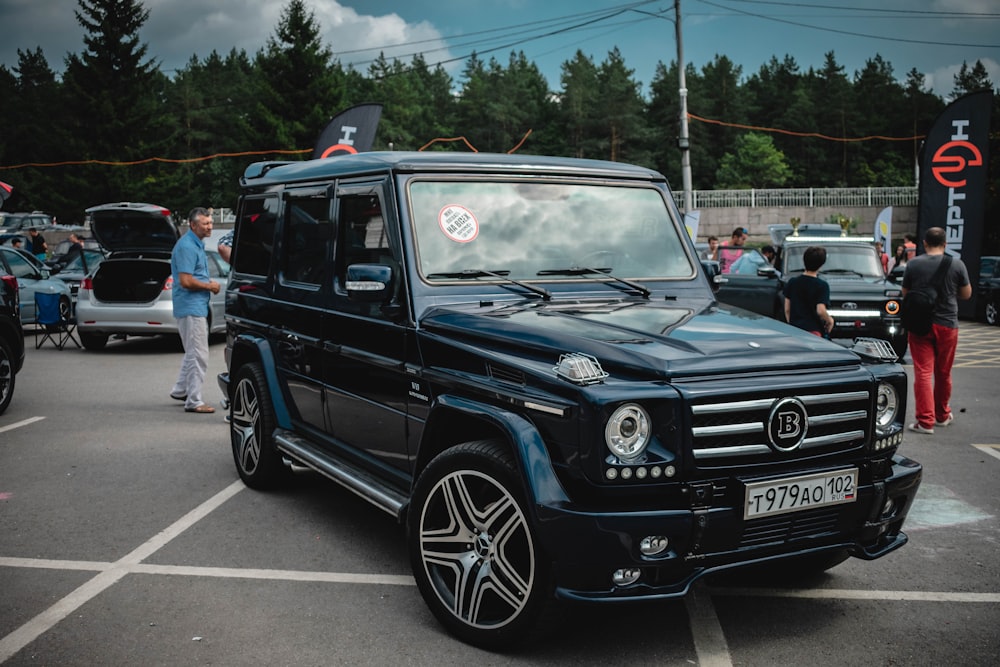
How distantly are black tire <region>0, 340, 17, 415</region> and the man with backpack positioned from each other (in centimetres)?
883

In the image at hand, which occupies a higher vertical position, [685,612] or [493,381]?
[493,381]

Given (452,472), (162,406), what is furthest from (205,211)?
(452,472)

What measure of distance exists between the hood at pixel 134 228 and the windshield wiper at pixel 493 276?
1242 cm

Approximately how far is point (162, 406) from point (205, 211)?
83.8 inches

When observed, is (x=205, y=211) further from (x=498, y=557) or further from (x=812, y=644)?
(x=812, y=644)

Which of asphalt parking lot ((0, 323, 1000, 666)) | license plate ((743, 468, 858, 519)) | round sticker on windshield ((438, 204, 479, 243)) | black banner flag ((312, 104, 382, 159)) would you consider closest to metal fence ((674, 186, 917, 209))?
black banner flag ((312, 104, 382, 159))

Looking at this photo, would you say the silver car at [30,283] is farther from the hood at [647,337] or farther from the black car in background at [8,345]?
the hood at [647,337]

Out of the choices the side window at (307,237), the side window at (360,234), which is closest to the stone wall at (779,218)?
the side window at (307,237)

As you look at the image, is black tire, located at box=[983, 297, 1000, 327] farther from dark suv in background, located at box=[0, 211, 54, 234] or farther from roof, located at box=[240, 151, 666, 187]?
dark suv in background, located at box=[0, 211, 54, 234]

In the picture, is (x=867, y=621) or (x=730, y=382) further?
(x=867, y=621)

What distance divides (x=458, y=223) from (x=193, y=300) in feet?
19.0

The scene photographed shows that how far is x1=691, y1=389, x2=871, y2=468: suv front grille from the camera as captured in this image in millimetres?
3488

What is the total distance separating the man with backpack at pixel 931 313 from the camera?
8.74 metres

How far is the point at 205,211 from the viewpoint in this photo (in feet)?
32.6
